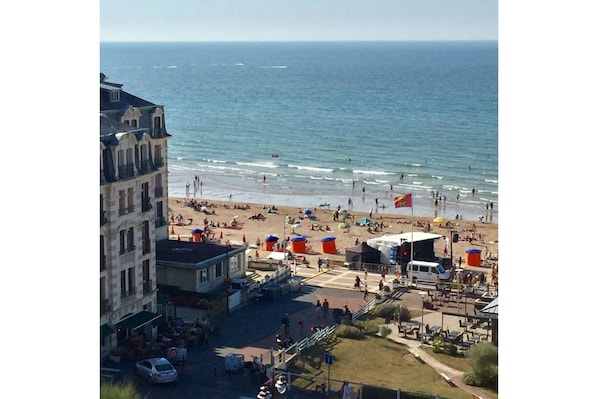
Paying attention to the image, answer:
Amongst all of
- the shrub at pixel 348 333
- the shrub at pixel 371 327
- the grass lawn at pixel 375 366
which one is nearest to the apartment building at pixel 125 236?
the grass lawn at pixel 375 366

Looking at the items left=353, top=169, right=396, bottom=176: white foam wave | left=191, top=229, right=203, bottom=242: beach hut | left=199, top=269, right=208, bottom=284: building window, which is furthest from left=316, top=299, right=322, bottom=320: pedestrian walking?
left=353, top=169, right=396, bottom=176: white foam wave

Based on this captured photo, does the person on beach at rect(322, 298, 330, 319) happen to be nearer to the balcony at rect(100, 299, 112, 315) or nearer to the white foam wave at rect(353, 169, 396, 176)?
the balcony at rect(100, 299, 112, 315)

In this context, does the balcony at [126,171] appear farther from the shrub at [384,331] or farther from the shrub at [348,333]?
the shrub at [384,331]

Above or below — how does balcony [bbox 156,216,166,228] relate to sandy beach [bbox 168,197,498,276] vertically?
above

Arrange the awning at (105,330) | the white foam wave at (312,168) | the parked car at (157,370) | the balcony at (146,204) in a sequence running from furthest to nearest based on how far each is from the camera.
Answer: the white foam wave at (312,168), the balcony at (146,204), the awning at (105,330), the parked car at (157,370)

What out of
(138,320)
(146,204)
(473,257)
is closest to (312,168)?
(473,257)

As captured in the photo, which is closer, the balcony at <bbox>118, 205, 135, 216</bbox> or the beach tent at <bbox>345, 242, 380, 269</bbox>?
the balcony at <bbox>118, 205, 135, 216</bbox>
